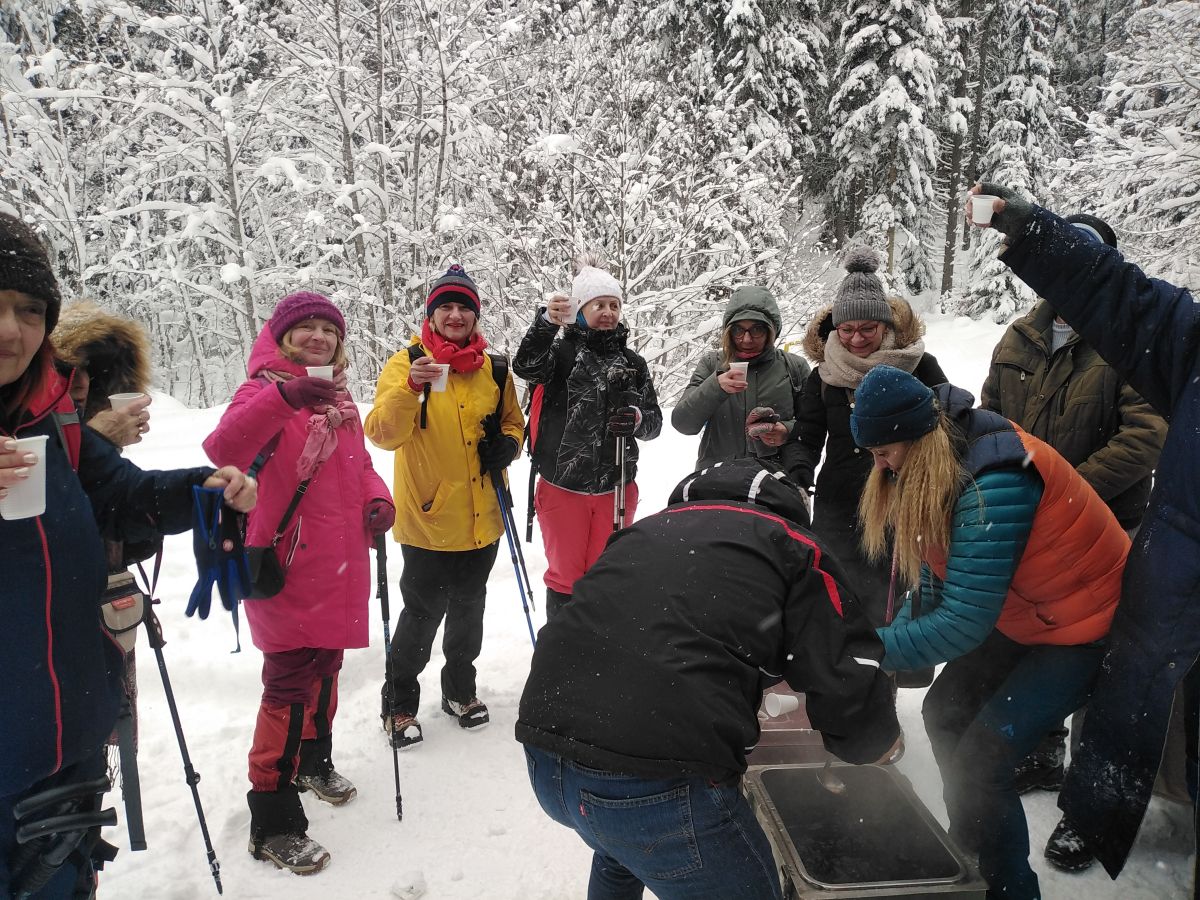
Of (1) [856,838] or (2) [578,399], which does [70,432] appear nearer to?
(2) [578,399]

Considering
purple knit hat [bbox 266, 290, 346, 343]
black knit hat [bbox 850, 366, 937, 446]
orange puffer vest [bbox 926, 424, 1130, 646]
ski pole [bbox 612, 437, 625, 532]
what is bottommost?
ski pole [bbox 612, 437, 625, 532]

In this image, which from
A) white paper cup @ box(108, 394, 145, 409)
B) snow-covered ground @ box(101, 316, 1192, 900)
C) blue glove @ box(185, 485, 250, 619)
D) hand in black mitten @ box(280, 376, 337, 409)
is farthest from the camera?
snow-covered ground @ box(101, 316, 1192, 900)

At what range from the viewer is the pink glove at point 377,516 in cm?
306

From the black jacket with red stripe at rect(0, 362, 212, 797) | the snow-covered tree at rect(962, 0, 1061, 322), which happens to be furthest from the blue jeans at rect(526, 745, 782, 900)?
the snow-covered tree at rect(962, 0, 1061, 322)

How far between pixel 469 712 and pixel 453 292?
2161 mm

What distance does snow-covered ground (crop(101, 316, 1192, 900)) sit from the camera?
2732mm

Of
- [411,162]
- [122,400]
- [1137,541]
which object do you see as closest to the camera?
[1137,541]

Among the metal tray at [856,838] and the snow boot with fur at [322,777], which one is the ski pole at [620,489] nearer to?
the metal tray at [856,838]

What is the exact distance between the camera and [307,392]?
255 centimetres

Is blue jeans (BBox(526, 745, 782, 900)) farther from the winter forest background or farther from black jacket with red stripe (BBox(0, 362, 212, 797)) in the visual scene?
the winter forest background

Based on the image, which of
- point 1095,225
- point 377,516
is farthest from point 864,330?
point 377,516

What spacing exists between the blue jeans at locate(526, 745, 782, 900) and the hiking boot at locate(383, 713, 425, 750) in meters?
2.04

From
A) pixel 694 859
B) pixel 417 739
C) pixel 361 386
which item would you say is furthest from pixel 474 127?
pixel 694 859

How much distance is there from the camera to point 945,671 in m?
2.77
